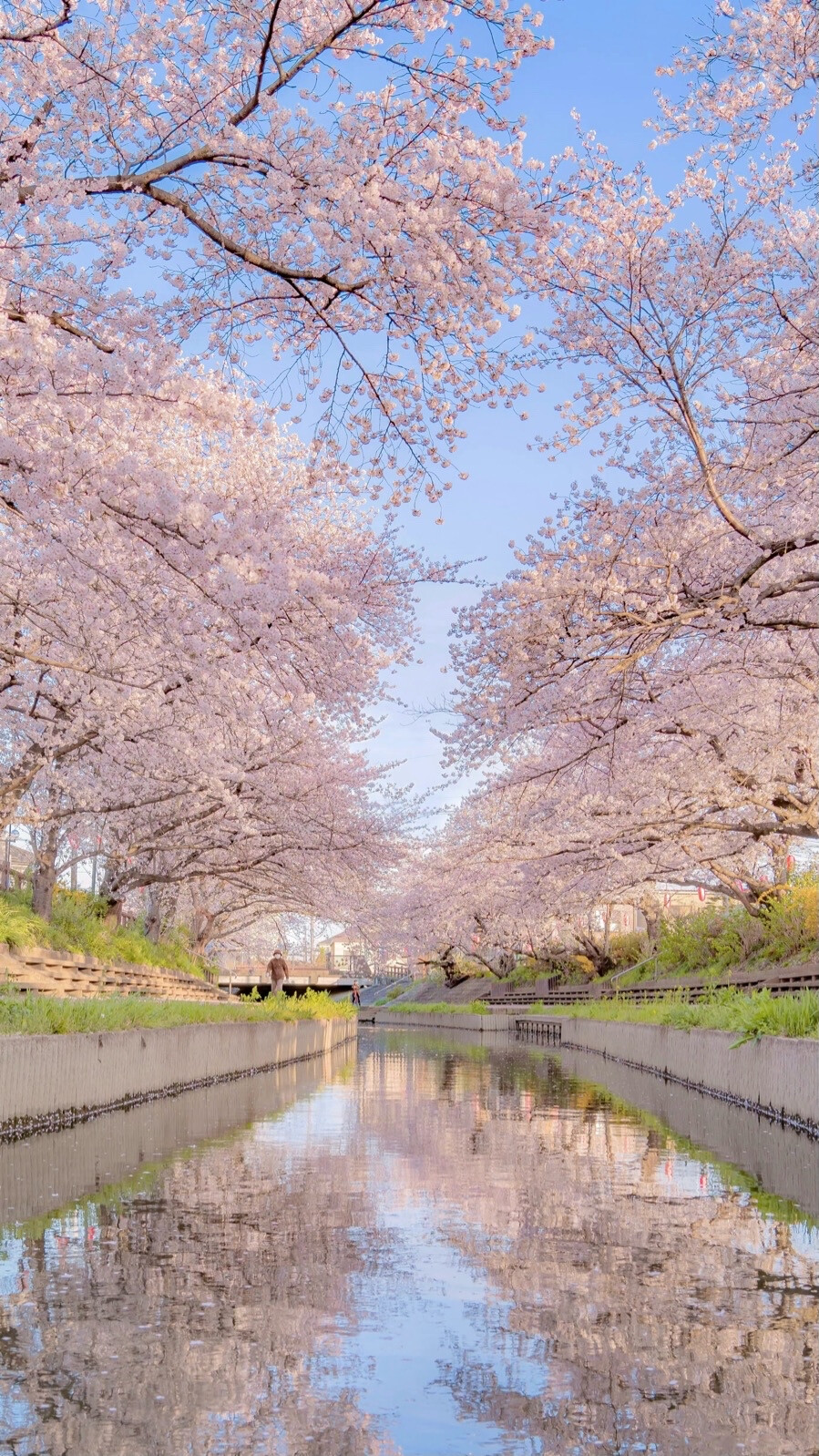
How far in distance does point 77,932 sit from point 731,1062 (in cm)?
1541

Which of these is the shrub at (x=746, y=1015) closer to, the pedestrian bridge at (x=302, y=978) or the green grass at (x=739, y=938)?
the green grass at (x=739, y=938)

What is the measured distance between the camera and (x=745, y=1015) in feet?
55.2

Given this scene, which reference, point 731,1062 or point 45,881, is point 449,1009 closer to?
point 45,881

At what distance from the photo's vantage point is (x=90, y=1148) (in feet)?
35.1

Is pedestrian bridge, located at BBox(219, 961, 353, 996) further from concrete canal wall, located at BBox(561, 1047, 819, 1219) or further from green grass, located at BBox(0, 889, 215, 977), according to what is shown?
concrete canal wall, located at BBox(561, 1047, 819, 1219)

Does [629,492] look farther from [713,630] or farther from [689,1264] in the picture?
→ [689,1264]

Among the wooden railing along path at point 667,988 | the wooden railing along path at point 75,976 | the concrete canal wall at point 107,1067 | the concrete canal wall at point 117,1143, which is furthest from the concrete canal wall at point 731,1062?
the wooden railing along path at point 75,976

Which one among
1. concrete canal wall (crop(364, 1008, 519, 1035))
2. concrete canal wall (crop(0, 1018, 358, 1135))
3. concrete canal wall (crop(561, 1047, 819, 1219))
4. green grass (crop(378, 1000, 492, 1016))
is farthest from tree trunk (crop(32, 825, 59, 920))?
green grass (crop(378, 1000, 492, 1016))

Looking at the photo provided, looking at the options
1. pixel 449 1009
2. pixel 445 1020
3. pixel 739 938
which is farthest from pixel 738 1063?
pixel 449 1009

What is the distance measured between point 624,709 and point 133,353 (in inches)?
424

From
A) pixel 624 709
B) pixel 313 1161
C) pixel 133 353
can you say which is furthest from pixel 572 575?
pixel 313 1161

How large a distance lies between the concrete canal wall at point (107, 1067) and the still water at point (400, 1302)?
820 mm

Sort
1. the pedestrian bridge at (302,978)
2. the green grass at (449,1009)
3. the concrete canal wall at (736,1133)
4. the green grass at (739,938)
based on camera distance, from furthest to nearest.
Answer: the pedestrian bridge at (302,978) < the green grass at (449,1009) < the green grass at (739,938) < the concrete canal wall at (736,1133)

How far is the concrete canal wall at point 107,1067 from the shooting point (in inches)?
455
